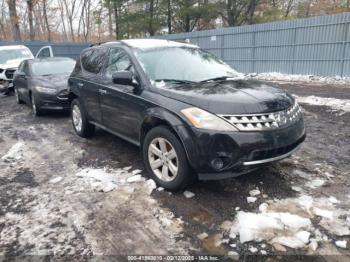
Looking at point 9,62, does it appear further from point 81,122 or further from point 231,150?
point 231,150

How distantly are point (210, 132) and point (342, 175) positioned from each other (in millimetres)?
2023

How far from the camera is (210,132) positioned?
10.8ft

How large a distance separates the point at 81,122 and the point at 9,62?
31.9ft

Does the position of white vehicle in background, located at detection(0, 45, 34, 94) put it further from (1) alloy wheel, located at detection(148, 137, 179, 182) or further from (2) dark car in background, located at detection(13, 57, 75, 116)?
(1) alloy wheel, located at detection(148, 137, 179, 182)

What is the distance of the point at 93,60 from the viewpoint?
18.7ft

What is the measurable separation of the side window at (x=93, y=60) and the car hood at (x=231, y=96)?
1.95 m

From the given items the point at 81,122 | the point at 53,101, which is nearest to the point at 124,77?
the point at 81,122

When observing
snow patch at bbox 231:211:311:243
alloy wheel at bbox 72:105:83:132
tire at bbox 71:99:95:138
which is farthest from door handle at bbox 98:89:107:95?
snow patch at bbox 231:211:311:243

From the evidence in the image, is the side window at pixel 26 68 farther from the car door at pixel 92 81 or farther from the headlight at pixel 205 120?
the headlight at pixel 205 120

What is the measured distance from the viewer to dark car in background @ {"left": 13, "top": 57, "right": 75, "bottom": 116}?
8.20 metres

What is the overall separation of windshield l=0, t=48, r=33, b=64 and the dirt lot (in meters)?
10.3

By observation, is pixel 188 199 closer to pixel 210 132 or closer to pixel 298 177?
pixel 210 132

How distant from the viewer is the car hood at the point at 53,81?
326 inches

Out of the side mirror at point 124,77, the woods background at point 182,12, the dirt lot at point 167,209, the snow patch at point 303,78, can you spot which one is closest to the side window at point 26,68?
the dirt lot at point 167,209
